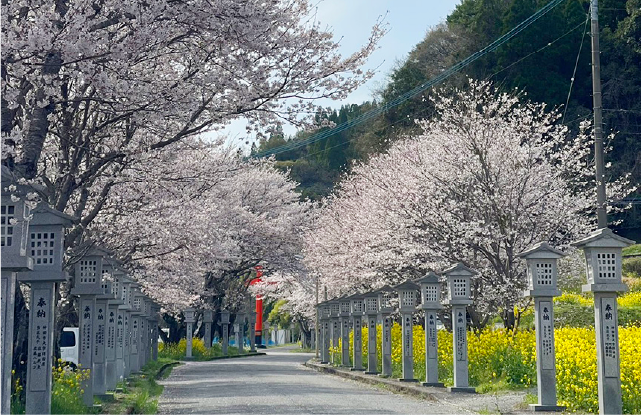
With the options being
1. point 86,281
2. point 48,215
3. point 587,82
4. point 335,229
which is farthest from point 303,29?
point 587,82

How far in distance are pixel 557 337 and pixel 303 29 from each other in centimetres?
800

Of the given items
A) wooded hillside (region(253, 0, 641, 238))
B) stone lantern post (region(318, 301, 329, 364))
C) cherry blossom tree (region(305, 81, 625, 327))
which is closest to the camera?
cherry blossom tree (region(305, 81, 625, 327))

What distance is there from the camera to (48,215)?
11.4 m

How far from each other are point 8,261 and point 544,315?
8.70m

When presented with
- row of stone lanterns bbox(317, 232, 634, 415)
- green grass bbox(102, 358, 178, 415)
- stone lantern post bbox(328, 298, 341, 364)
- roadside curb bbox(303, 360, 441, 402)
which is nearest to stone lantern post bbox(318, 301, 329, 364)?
stone lantern post bbox(328, 298, 341, 364)

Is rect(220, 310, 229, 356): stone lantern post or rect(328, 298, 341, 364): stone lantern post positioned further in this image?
rect(220, 310, 229, 356): stone lantern post

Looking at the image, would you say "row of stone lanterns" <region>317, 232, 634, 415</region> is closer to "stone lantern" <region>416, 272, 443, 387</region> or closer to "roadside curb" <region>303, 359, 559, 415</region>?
"stone lantern" <region>416, 272, 443, 387</region>

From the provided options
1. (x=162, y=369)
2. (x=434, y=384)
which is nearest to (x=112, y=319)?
(x=434, y=384)

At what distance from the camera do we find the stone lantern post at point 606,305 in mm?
11312

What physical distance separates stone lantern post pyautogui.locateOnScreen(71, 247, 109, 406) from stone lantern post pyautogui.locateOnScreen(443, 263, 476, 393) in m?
7.25

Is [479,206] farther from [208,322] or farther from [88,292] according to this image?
[208,322]

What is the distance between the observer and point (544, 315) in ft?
45.5

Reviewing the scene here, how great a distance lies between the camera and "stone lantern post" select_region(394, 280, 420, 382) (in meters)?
21.8

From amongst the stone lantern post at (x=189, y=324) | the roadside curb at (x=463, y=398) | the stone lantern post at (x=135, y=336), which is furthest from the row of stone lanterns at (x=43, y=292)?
the stone lantern post at (x=189, y=324)
